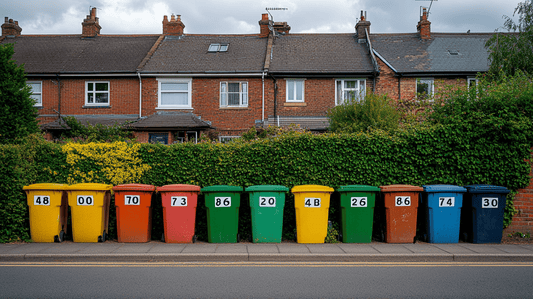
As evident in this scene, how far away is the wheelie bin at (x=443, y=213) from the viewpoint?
25.5 ft

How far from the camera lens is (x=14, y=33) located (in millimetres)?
24125

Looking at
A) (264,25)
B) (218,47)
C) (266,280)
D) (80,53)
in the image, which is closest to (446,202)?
(266,280)

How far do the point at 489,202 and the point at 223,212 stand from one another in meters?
5.21

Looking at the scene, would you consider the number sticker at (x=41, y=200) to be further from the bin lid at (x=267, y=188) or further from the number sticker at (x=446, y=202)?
the number sticker at (x=446, y=202)

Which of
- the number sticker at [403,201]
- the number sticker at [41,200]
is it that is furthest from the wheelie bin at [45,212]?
the number sticker at [403,201]

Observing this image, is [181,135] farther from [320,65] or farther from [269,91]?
[320,65]

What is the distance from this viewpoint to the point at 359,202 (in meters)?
7.77

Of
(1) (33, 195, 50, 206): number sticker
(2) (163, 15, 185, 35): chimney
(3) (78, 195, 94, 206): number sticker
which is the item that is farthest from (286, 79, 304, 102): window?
(1) (33, 195, 50, 206): number sticker

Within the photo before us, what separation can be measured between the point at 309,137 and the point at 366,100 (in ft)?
15.5

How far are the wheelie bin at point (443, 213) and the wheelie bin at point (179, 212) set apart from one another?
4.58 meters

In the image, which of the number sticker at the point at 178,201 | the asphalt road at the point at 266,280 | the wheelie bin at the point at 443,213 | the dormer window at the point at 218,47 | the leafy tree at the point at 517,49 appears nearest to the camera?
the asphalt road at the point at 266,280

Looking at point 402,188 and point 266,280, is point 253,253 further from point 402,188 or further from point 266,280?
point 402,188

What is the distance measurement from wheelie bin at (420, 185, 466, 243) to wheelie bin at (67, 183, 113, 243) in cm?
634

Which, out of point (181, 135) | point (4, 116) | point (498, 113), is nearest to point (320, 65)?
point (181, 135)
